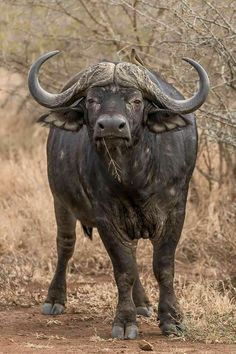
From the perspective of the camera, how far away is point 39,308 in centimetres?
907

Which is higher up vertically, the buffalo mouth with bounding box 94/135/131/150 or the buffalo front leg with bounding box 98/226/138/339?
the buffalo mouth with bounding box 94/135/131/150

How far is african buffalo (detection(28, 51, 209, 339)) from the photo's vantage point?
23.3ft

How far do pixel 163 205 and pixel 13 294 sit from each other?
2159mm

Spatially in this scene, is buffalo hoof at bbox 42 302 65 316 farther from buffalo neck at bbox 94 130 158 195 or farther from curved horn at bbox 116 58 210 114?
curved horn at bbox 116 58 210 114

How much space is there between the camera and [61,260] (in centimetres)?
922

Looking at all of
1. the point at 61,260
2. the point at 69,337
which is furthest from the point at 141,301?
the point at 69,337

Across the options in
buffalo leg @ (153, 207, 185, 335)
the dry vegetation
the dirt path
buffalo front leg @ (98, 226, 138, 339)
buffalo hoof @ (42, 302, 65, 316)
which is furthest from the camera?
the dry vegetation

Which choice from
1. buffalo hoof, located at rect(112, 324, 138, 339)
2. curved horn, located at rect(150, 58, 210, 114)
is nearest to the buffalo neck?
curved horn, located at rect(150, 58, 210, 114)

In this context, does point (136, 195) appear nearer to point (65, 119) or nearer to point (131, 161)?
point (131, 161)

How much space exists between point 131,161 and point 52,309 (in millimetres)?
2012

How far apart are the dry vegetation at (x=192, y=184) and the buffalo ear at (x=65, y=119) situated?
4.93ft

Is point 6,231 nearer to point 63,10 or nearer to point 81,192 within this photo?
point 63,10

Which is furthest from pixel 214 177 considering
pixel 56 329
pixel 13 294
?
pixel 56 329

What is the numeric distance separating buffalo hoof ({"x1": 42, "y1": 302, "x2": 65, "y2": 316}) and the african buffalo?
1.22 metres
